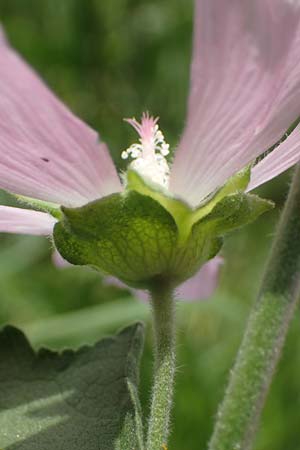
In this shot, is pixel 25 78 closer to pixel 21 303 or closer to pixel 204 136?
pixel 204 136

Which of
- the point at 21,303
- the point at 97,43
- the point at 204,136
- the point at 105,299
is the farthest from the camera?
the point at 97,43

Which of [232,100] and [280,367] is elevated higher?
[232,100]

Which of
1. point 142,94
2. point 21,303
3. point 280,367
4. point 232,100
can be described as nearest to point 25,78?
point 232,100

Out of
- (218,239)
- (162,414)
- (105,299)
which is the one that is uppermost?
(105,299)

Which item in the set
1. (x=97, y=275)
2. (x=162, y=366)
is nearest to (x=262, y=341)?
(x=162, y=366)

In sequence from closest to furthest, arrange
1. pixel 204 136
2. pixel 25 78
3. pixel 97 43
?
pixel 25 78
pixel 204 136
pixel 97 43

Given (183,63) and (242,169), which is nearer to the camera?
(242,169)

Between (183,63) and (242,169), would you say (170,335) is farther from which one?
(183,63)

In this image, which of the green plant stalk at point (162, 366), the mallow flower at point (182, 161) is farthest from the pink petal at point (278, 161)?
the green plant stalk at point (162, 366)
